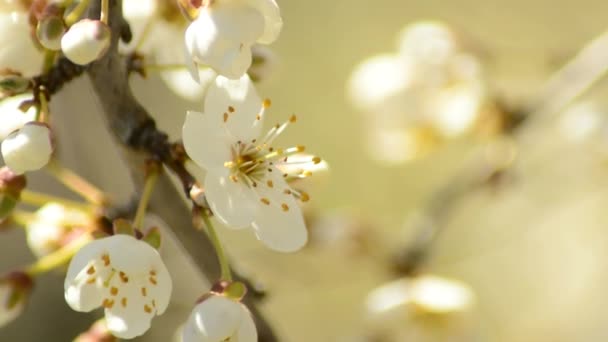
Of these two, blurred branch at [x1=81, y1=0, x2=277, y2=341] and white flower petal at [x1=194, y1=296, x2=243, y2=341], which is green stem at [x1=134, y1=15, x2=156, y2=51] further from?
white flower petal at [x1=194, y1=296, x2=243, y2=341]

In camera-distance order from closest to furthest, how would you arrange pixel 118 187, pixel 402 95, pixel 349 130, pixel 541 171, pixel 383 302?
pixel 118 187 → pixel 383 302 → pixel 402 95 → pixel 541 171 → pixel 349 130

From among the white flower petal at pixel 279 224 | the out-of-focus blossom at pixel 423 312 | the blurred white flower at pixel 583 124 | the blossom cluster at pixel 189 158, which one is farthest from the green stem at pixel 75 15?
the blurred white flower at pixel 583 124

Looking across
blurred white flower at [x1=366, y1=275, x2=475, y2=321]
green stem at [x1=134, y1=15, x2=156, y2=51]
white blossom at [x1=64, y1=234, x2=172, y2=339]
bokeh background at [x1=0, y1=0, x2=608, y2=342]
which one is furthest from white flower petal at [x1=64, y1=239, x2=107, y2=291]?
bokeh background at [x1=0, y1=0, x2=608, y2=342]

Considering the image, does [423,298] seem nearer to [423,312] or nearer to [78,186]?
[423,312]

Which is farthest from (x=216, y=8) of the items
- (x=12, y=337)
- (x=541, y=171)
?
(x=12, y=337)

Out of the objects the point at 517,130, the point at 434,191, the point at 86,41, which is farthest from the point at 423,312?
the point at 86,41

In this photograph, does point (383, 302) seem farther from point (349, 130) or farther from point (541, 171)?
point (349, 130)

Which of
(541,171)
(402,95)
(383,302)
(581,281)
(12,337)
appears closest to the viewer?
(383,302)
